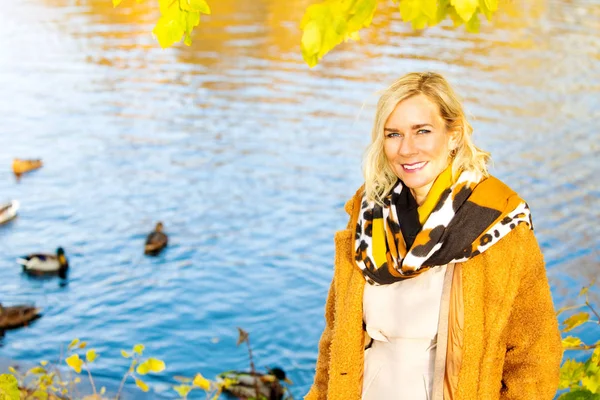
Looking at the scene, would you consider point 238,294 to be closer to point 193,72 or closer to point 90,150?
point 90,150

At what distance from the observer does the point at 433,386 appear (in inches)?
108

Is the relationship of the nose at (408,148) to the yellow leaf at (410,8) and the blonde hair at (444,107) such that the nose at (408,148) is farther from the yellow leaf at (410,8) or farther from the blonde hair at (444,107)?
the yellow leaf at (410,8)

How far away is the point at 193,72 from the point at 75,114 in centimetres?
420

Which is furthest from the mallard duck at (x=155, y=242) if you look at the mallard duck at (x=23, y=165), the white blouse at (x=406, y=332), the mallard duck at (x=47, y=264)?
the white blouse at (x=406, y=332)

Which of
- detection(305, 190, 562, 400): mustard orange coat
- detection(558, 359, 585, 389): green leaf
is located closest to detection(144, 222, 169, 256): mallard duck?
detection(558, 359, 585, 389): green leaf

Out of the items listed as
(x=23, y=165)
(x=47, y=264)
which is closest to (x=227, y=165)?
(x=23, y=165)

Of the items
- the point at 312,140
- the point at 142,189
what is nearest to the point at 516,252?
the point at 142,189

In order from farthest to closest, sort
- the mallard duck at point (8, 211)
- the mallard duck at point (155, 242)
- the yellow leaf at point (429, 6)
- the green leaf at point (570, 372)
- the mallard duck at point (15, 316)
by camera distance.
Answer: the mallard duck at point (8, 211), the mallard duck at point (155, 242), the mallard duck at point (15, 316), the green leaf at point (570, 372), the yellow leaf at point (429, 6)

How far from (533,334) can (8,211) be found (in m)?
11.8

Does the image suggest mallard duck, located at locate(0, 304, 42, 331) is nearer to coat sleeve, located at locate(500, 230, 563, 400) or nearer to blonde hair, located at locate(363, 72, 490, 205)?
blonde hair, located at locate(363, 72, 490, 205)

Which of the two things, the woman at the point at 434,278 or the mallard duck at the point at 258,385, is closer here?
the woman at the point at 434,278

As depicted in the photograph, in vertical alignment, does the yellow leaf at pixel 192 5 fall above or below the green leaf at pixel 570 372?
above

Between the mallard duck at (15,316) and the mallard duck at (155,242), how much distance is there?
203cm

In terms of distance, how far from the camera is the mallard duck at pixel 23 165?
14.7m
